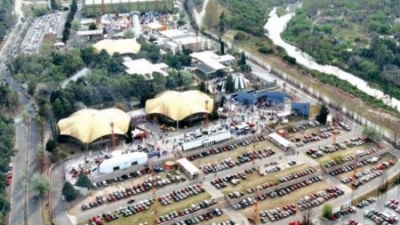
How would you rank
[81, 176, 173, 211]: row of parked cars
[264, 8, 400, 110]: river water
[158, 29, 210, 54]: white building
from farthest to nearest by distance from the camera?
[158, 29, 210, 54]: white building → [264, 8, 400, 110]: river water → [81, 176, 173, 211]: row of parked cars

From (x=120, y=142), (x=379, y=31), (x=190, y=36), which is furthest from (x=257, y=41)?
(x=120, y=142)

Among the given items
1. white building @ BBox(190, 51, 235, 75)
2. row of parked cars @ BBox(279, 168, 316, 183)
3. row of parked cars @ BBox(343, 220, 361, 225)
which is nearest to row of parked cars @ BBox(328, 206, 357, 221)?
row of parked cars @ BBox(343, 220, 361, 225)

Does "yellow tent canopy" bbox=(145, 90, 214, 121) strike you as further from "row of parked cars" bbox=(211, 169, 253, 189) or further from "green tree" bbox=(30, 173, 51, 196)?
"green tree" bbox=(30, 173, 51, 196)

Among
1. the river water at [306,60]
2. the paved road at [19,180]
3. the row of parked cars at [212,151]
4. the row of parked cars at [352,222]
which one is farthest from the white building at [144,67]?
the row of parked cars at [352,222]

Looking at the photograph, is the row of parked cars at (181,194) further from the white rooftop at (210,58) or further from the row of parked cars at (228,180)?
the white rooftop at (210,58)

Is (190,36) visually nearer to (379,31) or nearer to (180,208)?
(379,31)
